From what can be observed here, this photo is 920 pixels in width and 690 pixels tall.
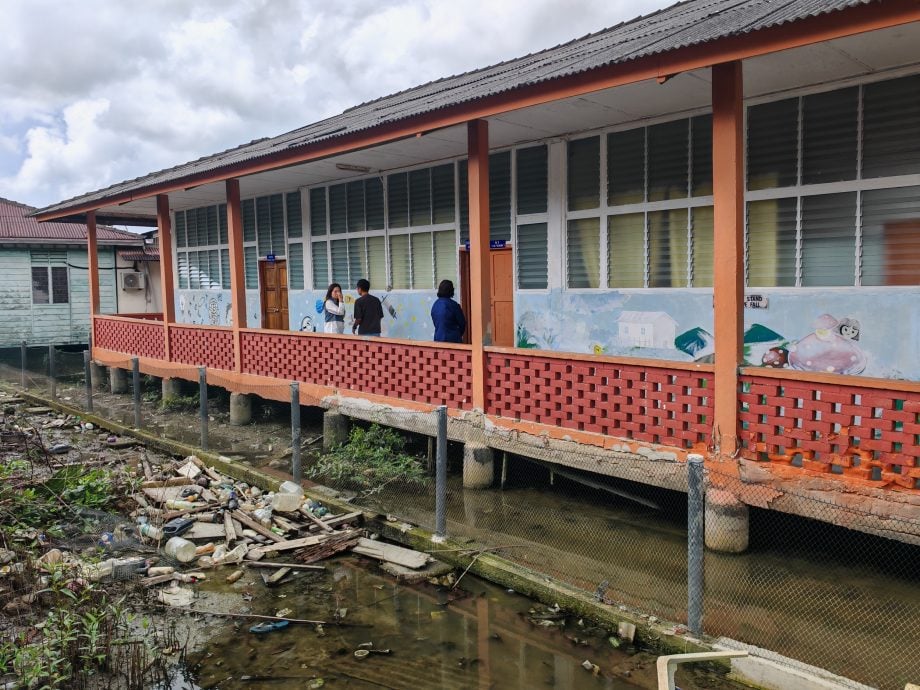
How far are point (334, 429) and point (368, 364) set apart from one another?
1.23 meters

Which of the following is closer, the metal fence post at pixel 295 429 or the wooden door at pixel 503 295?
the metal fence post at pixel 295 429

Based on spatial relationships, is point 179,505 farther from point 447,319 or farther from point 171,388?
point 171,388

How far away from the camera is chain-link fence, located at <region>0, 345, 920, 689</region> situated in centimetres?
474

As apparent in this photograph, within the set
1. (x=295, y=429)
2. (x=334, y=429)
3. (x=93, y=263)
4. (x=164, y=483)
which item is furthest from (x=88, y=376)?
(x=295, y=429)

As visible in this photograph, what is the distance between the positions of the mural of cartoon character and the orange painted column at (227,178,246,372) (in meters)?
8.12

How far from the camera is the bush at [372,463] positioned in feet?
27.3

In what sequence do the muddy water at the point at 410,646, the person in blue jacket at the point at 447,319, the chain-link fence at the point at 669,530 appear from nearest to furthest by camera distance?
1. the muddy water at the point at 410,646
2. the chain-link fence at the point at 669,530
3. the person in blue jacket at the point at 447,319

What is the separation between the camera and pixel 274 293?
14.9 meters

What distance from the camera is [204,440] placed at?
30.8ft

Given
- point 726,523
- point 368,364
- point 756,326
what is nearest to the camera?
point 726,523

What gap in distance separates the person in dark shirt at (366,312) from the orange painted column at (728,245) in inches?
221

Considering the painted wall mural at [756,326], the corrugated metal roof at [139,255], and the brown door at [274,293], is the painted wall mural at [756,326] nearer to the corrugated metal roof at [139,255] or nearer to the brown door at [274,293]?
the brown door at [274,293]

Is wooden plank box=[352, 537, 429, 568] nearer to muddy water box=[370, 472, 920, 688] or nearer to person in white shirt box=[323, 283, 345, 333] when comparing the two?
muddy water box=[370, 472, 920, 688]

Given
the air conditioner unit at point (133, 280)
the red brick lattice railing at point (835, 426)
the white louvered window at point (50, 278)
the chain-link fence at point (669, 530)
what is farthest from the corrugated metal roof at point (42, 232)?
the red brick lattice railing at point (835, 426)
